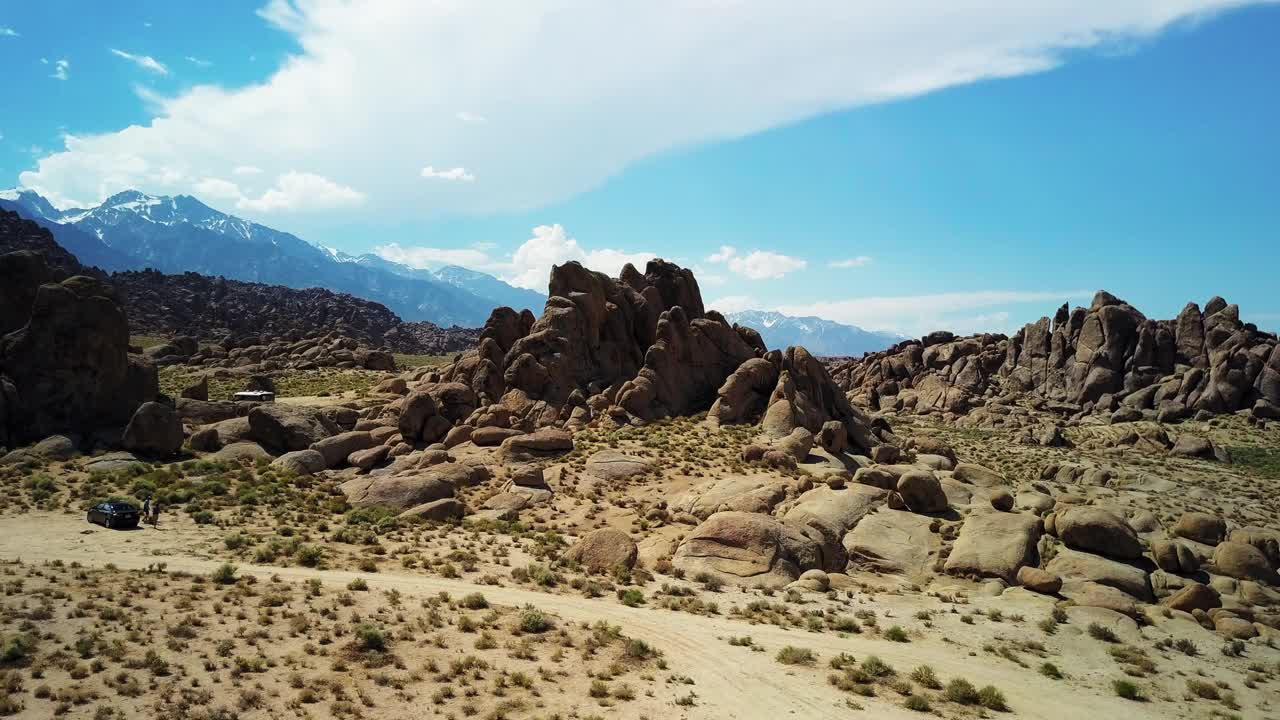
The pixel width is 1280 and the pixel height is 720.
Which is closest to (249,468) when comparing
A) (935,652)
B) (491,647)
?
(491,647)

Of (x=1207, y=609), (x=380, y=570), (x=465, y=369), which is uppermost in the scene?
(x=465, y=369)

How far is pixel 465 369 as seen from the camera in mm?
63469

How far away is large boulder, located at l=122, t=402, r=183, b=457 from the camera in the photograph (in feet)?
153

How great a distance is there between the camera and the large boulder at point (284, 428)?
5200cm

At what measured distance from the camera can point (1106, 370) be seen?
12050cm

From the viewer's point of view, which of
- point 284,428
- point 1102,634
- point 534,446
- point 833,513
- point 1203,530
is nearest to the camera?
point 1102,634

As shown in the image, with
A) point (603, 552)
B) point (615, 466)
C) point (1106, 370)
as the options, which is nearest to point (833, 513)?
point (603, 552)

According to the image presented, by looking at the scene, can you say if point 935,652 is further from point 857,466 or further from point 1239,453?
point 1239,453

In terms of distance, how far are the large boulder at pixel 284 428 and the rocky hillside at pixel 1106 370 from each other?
99.3 meters

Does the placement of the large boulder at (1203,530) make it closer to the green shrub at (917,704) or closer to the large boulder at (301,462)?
the green shrub at (917,704)

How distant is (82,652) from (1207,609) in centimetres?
3971

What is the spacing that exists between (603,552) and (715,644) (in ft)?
30.8

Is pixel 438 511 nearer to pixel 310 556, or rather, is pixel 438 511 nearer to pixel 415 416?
pixel 310 556

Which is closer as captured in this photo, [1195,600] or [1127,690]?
[1127,690]
